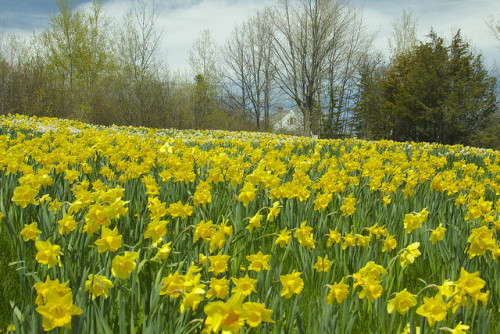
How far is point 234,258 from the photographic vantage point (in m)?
1.66

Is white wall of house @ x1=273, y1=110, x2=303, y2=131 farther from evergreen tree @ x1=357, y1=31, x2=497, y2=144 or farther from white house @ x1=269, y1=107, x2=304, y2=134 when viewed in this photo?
evergreen tree @ x1=357, y1=31, x2=497, y2=144

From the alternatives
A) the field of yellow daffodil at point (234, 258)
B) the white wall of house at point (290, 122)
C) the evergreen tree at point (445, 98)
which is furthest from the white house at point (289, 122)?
the field of yellow daffodil at point (234, 258)

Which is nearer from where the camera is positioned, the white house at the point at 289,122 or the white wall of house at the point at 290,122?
the white house at the point at 289,122

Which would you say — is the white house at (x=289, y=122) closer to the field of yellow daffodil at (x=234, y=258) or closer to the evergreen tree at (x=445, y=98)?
the evergreen tree at (x=445, y=98)

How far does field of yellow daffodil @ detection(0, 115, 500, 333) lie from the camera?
3.45 ft

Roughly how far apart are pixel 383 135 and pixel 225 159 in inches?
971

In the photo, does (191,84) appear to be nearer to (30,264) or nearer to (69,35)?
(69,35)

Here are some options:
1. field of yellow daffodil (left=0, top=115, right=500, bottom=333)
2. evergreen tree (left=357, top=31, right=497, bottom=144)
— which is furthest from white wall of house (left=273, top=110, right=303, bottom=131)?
field of yellow daffodil (left=0, top=115, right=500, bottom=333)

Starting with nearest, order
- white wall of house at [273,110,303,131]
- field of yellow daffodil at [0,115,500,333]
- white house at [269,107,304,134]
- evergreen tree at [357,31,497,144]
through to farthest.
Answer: field of yellow daffodil at [0,115,500,333]
evergreen tree at [357,31,497,144]
white house at [269,107,304,134]
white wall of house at [273,110,303,131]

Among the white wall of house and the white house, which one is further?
the white wall of house

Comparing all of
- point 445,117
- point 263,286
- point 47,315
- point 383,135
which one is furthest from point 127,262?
point 383,135

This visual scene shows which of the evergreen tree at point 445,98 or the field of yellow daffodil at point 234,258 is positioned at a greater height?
the evergreen tree at point 445,98

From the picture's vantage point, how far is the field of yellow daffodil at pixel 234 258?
105 cm

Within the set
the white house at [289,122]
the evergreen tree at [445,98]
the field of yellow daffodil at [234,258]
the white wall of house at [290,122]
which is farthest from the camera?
the white wall of house at [290,122]
